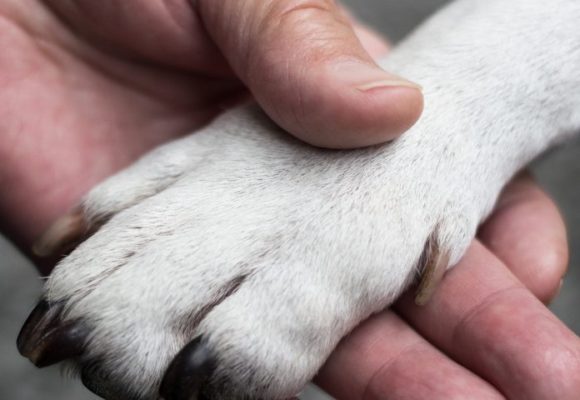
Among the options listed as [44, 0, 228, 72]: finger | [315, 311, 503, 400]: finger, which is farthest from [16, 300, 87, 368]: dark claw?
[44, 0, 228, 72]: finger

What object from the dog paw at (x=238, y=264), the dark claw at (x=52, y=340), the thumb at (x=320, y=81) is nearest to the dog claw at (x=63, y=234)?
the dog paw at (x=238, y=264)

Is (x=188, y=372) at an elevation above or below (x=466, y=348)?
above

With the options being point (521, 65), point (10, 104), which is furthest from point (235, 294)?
point (10, 104)

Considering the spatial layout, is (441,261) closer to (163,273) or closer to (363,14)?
(163,273)

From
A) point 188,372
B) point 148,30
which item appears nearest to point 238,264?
point 188,372

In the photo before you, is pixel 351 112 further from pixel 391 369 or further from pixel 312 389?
pixel 312 389

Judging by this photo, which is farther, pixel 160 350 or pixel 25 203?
pixel 25 203
